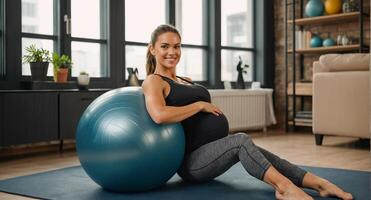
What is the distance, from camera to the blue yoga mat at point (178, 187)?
2.41m

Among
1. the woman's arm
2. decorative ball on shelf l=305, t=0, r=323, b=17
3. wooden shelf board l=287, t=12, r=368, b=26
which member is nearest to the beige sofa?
wooden shelf board l=287, t=12, r=368, b=26

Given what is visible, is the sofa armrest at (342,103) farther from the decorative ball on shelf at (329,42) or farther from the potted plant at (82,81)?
the potted plant at (82,81)

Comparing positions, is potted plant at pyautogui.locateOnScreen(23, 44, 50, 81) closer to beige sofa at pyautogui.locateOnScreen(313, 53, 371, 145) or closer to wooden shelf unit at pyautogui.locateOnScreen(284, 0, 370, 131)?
beige sofa at pyautogui.locateOnScreen(313, 53, 371, 145)

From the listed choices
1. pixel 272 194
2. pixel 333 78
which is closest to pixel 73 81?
pixel 333 78

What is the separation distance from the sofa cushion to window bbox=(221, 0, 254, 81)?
→ 2142 millimetres

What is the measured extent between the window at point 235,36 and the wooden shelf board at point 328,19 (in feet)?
2.32

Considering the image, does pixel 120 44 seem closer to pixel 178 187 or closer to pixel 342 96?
pixel 342 96

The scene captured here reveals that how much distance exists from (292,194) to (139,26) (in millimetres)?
3752

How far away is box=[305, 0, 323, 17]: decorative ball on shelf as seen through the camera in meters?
6.16

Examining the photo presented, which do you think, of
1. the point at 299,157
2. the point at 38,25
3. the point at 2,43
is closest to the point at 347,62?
the point at 299,157

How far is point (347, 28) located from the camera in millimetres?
6191

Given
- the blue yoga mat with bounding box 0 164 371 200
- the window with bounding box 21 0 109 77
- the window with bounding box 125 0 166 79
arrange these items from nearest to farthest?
1. the blue yoga mat with bounding box 0 164 371 200
2. the window with bounding box 21 0 109 77
3. the window with bounding box 125 0 166 79

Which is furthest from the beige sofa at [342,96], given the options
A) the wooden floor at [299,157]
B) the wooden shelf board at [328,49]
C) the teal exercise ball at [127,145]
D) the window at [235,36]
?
the teal exercise ball at [127,145]

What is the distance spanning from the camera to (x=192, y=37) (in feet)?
20.4
